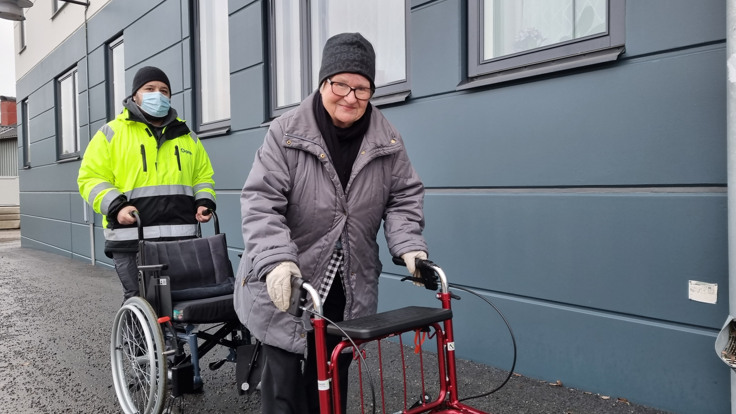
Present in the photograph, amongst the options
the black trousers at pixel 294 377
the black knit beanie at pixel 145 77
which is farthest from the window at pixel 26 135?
the black trousers at pixel 294 377

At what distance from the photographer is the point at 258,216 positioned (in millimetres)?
1989

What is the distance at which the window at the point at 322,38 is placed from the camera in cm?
457

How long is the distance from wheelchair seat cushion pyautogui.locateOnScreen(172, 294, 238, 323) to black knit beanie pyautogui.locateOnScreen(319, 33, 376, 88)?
1.44 metres

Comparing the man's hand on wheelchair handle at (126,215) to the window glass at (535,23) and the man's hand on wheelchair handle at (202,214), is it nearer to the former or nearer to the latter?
the man's hand on wheelchair handle at (202,214)

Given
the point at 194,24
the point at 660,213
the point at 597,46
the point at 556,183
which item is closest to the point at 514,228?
the point at 556,183

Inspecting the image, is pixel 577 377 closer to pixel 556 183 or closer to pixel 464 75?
pixel 556 183

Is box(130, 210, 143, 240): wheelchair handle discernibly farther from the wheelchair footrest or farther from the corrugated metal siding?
the corrugated metal siding

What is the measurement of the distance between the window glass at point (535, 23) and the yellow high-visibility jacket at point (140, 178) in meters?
2.07

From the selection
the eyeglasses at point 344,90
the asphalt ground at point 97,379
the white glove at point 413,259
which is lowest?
the asphalt ground at point 97,379

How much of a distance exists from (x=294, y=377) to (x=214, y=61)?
540 centimetres

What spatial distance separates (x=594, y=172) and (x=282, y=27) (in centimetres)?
369

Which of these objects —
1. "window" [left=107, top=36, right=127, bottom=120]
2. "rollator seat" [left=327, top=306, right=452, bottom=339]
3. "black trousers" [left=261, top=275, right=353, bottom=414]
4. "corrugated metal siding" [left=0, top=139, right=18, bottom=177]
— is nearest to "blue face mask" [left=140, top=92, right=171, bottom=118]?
"black trousers" [left=261, top=275, right=353, bottom=414]

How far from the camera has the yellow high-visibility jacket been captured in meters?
3.33

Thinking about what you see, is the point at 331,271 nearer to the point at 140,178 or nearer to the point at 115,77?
the point at 140,178
